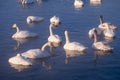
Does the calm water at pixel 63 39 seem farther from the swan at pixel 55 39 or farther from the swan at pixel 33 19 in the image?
the swan at pixel 55 39

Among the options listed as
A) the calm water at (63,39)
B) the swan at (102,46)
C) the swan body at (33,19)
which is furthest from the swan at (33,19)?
the swan at (102,46)

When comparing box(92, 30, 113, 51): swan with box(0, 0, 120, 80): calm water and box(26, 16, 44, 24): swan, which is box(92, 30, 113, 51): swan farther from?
box(26, 16, 44, 24): swan

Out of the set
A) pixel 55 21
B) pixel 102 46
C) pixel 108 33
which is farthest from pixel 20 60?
pixel 55 21

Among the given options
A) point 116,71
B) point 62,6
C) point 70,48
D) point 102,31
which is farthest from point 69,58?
point 62,6

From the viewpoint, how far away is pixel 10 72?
29516 mm

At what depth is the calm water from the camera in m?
29.2

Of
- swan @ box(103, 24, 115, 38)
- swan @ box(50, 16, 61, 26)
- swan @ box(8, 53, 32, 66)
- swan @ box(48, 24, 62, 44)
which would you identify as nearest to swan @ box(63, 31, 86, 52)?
swan @ box(48, 24, 62, 44)

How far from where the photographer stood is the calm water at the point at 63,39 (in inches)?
1148

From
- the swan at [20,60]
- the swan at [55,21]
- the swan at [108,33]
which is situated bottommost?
the swan at [20,60]

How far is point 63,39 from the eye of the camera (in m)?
38.2

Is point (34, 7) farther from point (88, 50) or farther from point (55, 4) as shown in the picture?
point (88, 50)

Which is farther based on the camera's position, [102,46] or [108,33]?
[108,33]

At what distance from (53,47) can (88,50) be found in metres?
3.05

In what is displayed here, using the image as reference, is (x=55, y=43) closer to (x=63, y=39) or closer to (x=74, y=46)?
(x=63, y=39)
